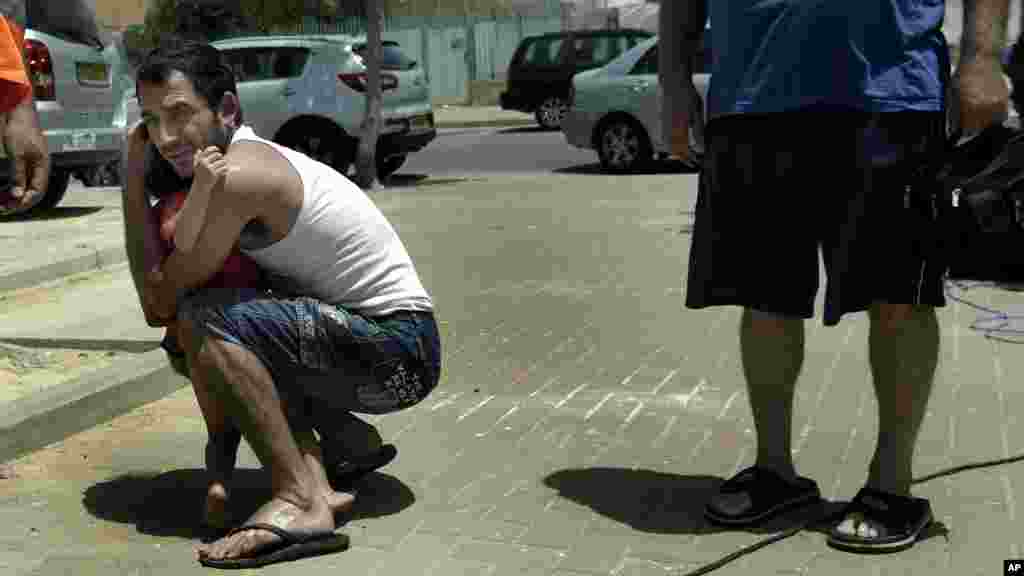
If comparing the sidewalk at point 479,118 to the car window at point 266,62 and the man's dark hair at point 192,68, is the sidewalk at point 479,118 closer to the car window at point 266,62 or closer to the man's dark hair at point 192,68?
the car window at point 266,62

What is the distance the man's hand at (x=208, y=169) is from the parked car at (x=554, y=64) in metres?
21.0

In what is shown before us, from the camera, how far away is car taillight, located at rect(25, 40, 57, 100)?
12077 millimetres

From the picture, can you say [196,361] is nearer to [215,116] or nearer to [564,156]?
[215,116]

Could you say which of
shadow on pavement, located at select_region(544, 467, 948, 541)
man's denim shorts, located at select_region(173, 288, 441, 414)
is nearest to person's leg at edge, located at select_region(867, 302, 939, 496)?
shadow on pavement, located at select_region(544, 467, 948, 541)

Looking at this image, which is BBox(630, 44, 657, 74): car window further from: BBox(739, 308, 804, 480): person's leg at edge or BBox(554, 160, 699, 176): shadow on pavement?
BBox(739, 308, 804, 480): person's leg at edge

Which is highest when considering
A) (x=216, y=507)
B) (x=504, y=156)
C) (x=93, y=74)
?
(x=93, y=74)

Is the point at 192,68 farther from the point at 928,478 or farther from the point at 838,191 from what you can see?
the point at 928,478

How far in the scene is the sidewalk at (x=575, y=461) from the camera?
13.8ft

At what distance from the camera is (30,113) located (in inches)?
183

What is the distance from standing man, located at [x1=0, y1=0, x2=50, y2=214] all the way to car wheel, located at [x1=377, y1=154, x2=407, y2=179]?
41.2ft

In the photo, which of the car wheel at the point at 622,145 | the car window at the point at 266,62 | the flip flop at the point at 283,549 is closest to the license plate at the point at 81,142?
the car window at the point at 266,62

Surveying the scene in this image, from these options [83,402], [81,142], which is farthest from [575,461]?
[81,142]

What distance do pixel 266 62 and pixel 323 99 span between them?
1.05 metres

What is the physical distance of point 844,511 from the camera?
4.26 meters
